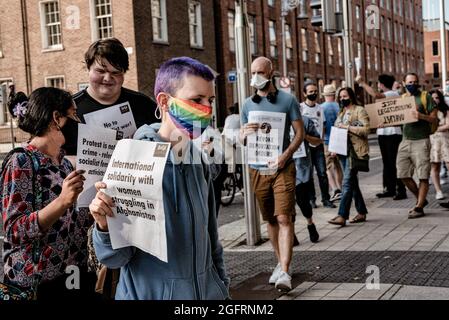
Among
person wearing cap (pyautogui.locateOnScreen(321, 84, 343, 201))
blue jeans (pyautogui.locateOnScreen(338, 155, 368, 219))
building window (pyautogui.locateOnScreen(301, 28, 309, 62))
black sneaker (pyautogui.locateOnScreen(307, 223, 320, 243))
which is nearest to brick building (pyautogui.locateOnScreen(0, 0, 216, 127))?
building window (pyautogui.locateOnScreen(301, 28, 309, 62))

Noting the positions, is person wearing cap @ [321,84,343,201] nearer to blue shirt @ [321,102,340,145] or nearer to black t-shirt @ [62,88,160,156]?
blue shirt @ [321,102,340,145]

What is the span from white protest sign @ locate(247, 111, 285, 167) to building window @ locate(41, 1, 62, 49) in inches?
957

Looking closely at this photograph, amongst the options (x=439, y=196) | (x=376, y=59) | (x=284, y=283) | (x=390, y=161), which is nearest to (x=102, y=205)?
(x=284, y=283)

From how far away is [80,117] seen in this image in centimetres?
338

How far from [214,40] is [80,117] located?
29.7m

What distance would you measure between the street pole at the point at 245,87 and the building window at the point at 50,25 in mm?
22216

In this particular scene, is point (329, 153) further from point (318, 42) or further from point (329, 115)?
point (318, 42)

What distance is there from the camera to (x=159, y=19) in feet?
93.6

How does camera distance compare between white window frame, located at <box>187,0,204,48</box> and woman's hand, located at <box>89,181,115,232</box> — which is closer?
woman's hand, located at <box>89,181,115,232</box>

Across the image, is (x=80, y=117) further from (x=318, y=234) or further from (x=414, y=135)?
(x=414, y=135)

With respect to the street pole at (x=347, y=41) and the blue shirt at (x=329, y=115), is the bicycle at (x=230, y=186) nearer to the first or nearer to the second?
the blue shirt at (x=329, y=115)

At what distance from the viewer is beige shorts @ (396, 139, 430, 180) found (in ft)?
29.7

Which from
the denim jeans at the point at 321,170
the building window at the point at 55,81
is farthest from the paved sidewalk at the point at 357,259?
the building window at the point at 55,81

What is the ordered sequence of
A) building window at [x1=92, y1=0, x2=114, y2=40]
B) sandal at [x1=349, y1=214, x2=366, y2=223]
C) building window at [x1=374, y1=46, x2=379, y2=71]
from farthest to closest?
building window at [x1=374, y1=46, x2=379, y2=71]
building window at [x1=92, y1=0, x2=114, y2=40]
sandal at [x1=349, y1=214, x2=366, y2=223]
